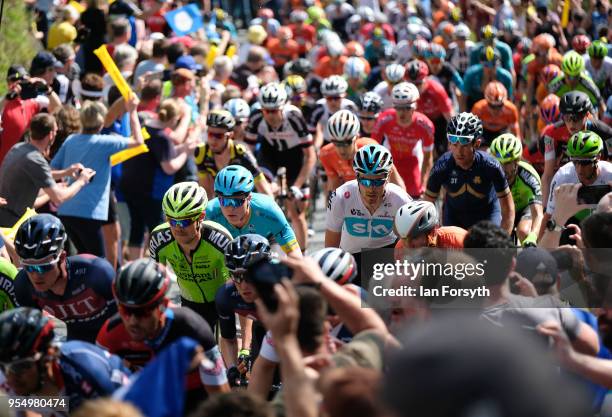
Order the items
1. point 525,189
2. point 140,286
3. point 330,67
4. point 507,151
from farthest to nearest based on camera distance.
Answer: point 330,67
point 525,189
point 507,151
point 140,286

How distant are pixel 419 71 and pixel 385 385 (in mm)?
12504

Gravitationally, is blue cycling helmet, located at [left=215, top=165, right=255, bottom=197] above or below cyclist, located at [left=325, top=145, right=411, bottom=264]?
above

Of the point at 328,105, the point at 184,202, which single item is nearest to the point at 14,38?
the point at 328,105

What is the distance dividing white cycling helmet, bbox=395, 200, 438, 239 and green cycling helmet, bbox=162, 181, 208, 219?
56.8 inches

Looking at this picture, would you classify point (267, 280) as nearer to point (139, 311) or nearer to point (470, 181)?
point (139, 311)

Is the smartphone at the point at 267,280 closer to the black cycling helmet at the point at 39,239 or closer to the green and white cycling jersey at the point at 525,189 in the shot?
the black cycling helmet at the point at 39,239

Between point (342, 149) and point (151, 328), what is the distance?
18.5 feet

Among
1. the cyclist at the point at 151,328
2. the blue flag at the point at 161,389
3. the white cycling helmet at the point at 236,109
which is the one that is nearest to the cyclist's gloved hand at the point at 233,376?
the cyclist at the point at 151,328

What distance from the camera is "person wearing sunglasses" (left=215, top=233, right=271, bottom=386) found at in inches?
269

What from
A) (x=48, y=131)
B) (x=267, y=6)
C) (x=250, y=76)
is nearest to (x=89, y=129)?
(x=48, y=131)

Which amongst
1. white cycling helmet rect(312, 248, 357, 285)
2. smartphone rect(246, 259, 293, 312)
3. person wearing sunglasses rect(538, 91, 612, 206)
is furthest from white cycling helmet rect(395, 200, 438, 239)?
person wearing sunglasses rect(538, 91, 612, 206)

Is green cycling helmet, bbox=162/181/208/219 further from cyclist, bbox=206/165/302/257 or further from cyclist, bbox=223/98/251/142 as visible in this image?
cyclist, bbox=223/98/251/142

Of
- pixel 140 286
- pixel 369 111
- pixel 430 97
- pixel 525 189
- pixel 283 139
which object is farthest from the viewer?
pixel 430 97

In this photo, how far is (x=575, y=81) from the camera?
567 inches
